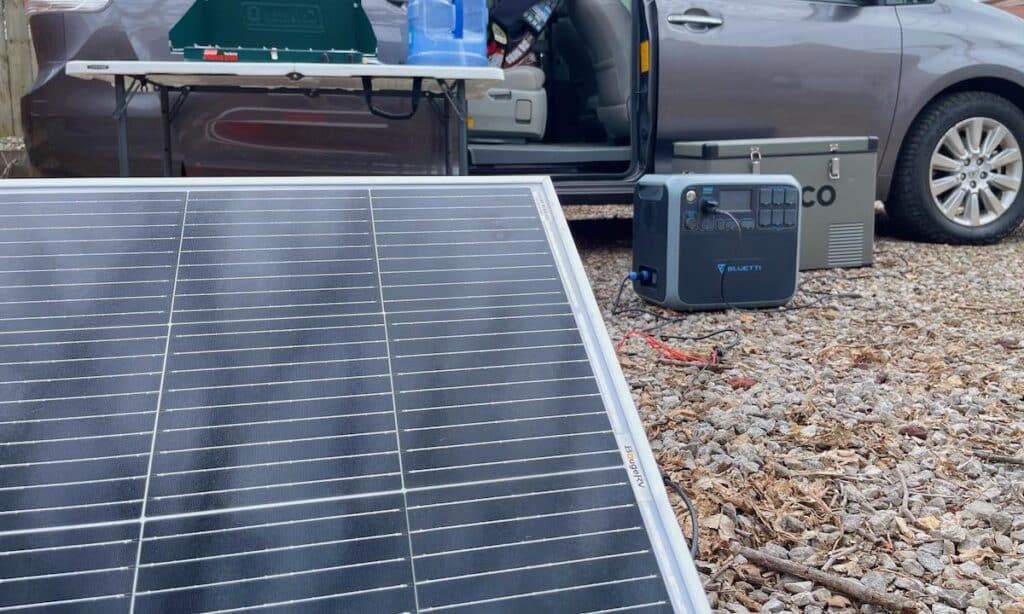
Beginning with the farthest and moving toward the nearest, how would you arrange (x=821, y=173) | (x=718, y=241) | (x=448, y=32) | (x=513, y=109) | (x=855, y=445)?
(x=513, y=109), (x=821, y=173), (x=448, y=32), (x=718, y=241), (x=855, y=445)

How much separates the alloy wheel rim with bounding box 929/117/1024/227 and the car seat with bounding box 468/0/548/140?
231cm

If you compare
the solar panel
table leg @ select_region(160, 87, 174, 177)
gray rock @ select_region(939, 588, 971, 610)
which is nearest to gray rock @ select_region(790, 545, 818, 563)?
gray rock @ select_region(939, 588, 971, 610)

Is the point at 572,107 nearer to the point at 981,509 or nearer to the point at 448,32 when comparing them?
the point at 448,32

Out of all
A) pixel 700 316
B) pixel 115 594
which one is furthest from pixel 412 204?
pixel 700 316

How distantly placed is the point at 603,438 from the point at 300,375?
1.62ft

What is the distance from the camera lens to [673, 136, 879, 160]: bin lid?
187 inches

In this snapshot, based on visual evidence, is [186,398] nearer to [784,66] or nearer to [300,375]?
[300,375]

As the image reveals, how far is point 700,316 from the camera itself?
165 inches

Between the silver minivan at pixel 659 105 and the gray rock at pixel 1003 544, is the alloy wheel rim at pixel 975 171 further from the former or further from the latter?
the gray rock at pixel 1003 544

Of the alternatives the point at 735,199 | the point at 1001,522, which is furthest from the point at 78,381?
the point at 735,199

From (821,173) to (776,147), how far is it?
0.31 metres

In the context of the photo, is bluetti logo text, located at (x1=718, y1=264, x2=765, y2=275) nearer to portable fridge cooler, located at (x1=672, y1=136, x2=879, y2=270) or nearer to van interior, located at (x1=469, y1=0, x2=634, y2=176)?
portable fridge cooler, located at (x1=672, y1=136, x2=879, y2=270)

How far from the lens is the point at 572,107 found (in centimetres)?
610

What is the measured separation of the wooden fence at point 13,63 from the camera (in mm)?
7980
